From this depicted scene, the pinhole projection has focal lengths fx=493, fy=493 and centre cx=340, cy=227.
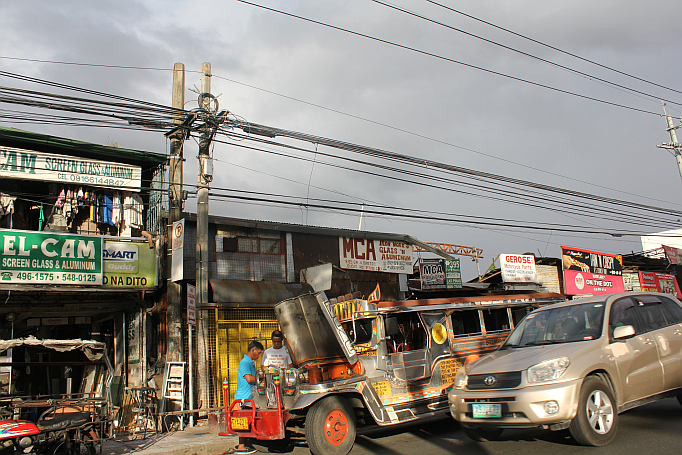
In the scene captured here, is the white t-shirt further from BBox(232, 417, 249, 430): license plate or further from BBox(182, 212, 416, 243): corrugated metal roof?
BBox(182, 212, 416, 243): corrugated metal roof

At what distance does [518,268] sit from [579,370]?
56.4 ft

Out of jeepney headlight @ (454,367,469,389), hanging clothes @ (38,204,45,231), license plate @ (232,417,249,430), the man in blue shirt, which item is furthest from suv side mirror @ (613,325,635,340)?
hanging clothes @ (38,204,45,231)

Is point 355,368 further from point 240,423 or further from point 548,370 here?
point 548,370

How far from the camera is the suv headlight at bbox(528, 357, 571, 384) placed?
220 inches

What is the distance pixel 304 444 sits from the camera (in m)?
7.78

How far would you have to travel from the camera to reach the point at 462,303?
8727 millimetres

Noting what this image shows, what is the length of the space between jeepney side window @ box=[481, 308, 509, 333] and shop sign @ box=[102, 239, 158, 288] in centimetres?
823

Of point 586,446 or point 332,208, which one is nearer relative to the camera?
point 586,446

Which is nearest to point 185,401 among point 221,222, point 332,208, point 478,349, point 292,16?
point 221,222

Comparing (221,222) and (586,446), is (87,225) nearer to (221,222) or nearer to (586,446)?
(221,222)

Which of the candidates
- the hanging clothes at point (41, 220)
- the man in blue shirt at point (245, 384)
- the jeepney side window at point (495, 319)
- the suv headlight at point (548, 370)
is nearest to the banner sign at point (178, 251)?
the hanging clothes at point (41, 220)

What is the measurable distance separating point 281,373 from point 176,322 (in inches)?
214

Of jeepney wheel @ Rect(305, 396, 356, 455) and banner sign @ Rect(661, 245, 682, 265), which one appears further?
banner sign @ Rect(661, 245, 682, 265)

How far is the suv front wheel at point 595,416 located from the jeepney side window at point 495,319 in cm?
339
